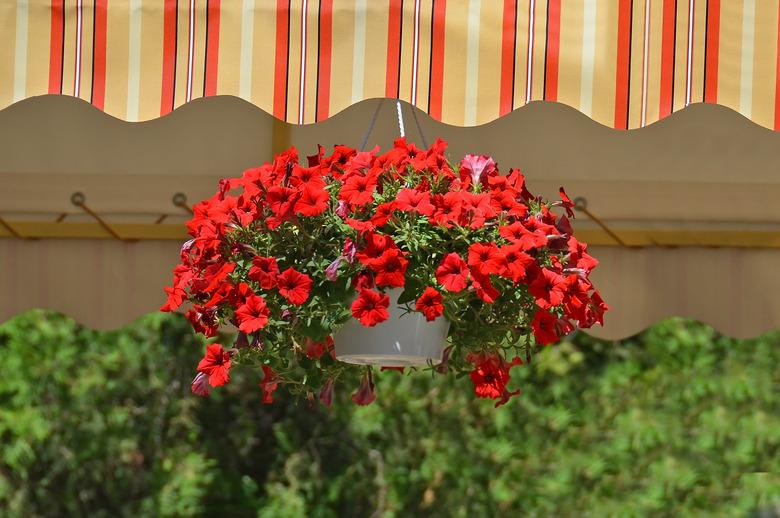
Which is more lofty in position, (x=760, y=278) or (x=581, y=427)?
(x=760, y=278)

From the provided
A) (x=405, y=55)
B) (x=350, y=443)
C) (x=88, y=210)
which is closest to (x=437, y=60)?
(x=405, y=55)

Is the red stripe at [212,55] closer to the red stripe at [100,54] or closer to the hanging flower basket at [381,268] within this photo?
the red stripe at [100,54]

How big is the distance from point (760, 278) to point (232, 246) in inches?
67.0

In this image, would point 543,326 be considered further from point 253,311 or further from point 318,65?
point 318,65

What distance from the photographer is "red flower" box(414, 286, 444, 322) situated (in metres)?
2.03

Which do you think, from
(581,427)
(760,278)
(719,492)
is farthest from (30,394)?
(760,278)

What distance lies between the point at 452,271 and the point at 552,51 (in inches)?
24.5

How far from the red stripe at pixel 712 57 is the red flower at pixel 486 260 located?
63cm

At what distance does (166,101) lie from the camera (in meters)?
2.51

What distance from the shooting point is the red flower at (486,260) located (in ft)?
6.60

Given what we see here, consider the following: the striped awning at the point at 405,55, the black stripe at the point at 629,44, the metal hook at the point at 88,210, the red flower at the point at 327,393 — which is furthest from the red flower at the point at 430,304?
the metal hook at the point at 88,210

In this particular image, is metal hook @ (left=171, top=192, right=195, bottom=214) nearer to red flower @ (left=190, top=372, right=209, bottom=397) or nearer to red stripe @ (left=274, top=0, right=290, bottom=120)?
red stripe @ (left=274, top=0, right=290, bottom=120)

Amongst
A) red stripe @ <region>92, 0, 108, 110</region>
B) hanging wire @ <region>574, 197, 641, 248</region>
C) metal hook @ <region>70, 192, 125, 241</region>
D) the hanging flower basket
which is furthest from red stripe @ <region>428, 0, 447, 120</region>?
metal hook @ <region>70, 192, 125, 241</region>

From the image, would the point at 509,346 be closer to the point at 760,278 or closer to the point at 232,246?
the point at 232,246
